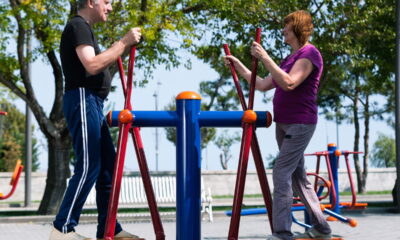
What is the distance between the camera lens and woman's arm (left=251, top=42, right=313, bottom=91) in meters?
4.19

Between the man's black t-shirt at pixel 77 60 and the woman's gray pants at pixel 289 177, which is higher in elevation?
the man's black t-shirt at pixel 77 60

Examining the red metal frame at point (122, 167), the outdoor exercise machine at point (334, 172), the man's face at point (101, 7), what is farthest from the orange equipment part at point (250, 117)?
the outdoor exercise machine at point (334, 172)

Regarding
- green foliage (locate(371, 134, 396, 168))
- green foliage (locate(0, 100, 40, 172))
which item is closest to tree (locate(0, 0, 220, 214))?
green foliage (locate(0, 100, 40, 172))

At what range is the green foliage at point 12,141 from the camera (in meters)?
39.0

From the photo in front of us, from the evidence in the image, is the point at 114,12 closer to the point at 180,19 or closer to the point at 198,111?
the point at 180,19

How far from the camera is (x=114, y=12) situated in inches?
650

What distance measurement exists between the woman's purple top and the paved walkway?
15.6 feet

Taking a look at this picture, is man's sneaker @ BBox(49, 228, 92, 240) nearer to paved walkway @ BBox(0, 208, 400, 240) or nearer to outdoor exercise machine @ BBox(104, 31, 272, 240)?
outdoor exercise machine @ BBox(104, 31, 272, 240)

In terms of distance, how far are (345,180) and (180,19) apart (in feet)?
64.1

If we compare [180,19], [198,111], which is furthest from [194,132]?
[180,19]

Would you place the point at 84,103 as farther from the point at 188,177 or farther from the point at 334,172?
the point at 334,172

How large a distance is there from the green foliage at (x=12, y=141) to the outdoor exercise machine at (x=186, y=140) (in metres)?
30.7

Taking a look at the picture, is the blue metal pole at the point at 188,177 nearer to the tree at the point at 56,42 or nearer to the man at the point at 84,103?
the man at the point at 84,103

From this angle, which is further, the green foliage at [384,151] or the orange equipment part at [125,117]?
the green foliage at [384,151]
